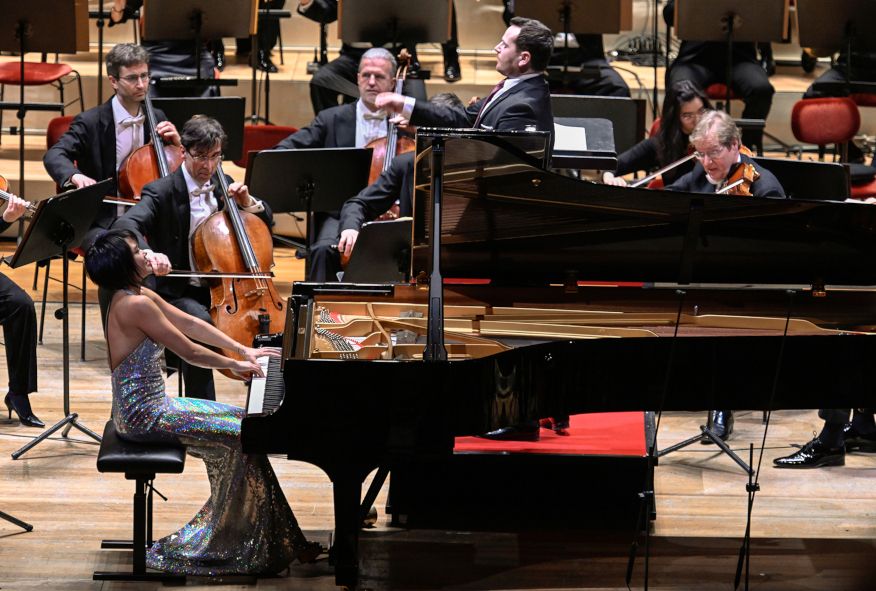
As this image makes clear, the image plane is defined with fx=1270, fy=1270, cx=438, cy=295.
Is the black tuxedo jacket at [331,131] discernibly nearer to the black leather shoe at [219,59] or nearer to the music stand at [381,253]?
the music stand at [381,253]

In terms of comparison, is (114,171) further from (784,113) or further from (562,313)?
(784,113)

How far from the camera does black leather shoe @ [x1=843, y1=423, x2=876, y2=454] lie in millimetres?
5141

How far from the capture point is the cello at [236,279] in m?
4.88

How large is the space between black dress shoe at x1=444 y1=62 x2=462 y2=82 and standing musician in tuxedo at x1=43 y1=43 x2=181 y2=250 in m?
2.81

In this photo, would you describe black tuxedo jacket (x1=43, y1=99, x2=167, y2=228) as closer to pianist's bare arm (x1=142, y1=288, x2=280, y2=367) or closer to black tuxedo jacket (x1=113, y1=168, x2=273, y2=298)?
black tuxedo jacket (x1=113, y1=168, x2=273, y2=298)

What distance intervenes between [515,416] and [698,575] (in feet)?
3.03

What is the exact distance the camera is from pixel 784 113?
28.1 ft

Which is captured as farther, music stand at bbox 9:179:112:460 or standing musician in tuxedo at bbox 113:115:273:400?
standing musician in tuxedo at bbox 113:115:273:400

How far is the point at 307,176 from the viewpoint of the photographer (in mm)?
5648

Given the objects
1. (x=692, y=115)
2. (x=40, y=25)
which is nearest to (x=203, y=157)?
(x=40, y=25)

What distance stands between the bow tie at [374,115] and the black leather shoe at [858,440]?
2.60 meters

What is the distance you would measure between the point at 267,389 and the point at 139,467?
42 centimetres

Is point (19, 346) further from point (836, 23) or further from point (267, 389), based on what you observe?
point (836, 23)

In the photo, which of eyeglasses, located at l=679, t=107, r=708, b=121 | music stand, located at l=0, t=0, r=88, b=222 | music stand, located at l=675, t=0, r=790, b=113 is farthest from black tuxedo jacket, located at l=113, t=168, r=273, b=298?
music stand, located at l=675, t=0, r=790, b=113
